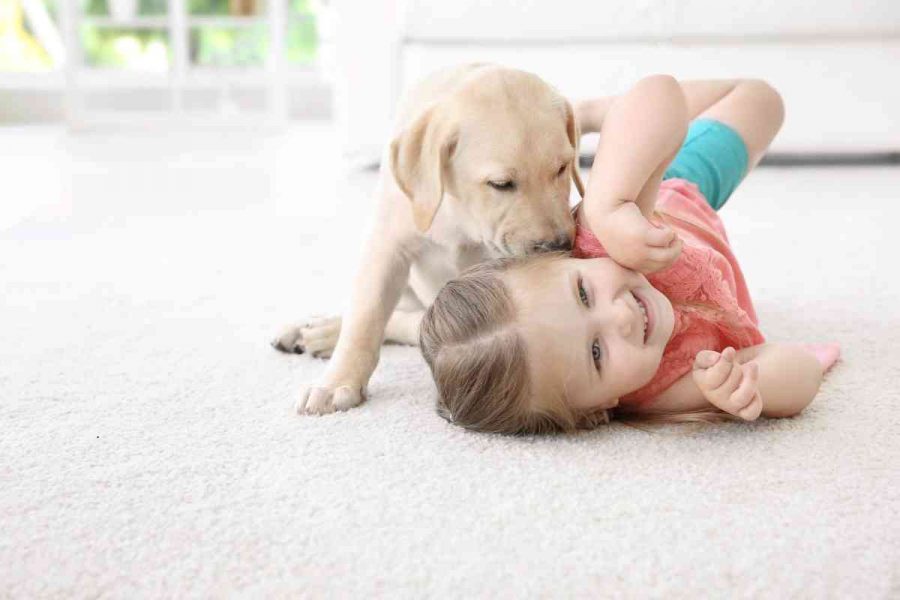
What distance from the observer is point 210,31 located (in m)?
5.41

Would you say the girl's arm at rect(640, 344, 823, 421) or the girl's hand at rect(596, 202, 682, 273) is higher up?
the girl's hand at rect(596, 202, 682, 273)

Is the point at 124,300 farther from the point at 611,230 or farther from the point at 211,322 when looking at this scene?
the point at 611,230

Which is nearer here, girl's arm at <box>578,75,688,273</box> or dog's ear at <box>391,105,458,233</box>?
girl's arm at <box>578,75,688,273</box>

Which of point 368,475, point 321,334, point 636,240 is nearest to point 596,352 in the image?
point 636,240

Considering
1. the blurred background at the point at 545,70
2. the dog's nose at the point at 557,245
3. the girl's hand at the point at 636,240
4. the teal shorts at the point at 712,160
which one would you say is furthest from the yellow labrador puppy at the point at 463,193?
the blurred background at the point at 545,70

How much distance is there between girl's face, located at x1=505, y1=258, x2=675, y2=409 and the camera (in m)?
1.04

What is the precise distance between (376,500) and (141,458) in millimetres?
270

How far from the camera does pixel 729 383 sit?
1032 mm

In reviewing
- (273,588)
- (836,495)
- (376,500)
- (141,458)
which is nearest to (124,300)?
(141,458)

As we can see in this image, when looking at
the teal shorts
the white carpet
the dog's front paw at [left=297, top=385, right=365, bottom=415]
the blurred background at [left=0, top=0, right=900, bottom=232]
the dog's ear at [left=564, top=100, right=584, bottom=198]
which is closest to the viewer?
the white carpet

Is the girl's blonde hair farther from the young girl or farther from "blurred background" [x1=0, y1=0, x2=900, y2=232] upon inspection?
"blurred background" [x1=0, y1=0, x2=900, y2=232]

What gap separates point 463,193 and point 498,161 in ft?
0.26

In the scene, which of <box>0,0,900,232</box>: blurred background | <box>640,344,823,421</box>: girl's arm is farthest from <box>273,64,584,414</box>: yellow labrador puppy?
<box>0,0,900,232</box>: blurred background

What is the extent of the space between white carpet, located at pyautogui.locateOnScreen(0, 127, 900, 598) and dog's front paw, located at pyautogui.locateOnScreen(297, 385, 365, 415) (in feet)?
0.07
